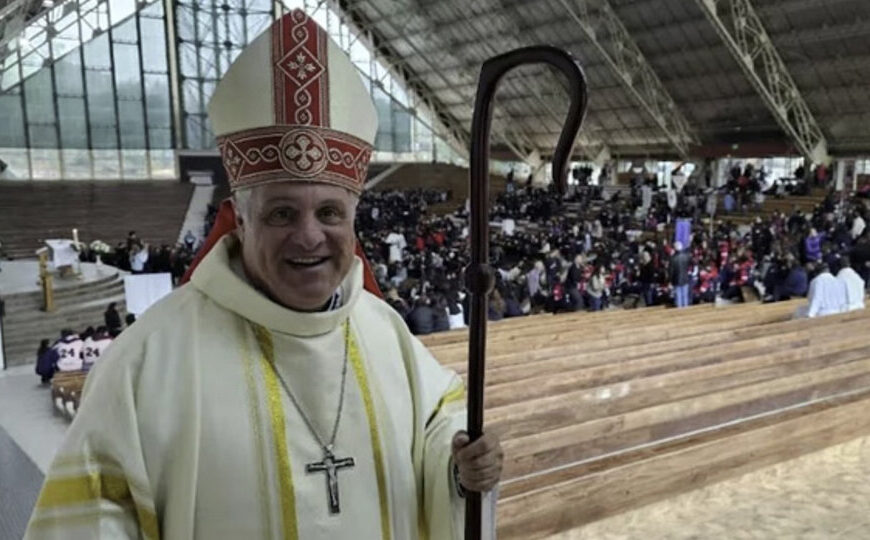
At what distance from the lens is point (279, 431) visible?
115cm

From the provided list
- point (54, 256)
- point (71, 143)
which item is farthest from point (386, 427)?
point (71, 143)

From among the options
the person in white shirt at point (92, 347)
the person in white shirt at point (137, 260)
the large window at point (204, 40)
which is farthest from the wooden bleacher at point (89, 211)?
the person in white shirt at point (92, 347)

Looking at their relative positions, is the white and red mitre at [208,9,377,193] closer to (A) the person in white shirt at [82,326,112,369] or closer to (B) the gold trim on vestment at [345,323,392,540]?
(B) the gold trim on vestment at [345,323,392,540]

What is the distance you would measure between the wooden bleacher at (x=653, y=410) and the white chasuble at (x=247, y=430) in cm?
119

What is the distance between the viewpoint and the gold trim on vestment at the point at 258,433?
43.9 inches

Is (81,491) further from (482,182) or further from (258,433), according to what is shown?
(482,182)

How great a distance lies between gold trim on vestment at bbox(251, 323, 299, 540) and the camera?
1.13 meters

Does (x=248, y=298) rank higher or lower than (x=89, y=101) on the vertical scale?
lower

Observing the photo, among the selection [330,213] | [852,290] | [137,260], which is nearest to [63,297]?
[137,260]

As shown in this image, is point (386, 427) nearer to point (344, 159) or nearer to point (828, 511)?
point (344, 159)

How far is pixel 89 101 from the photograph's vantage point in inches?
891

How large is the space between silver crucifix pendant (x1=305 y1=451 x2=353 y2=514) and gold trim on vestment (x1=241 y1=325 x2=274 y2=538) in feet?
0.24

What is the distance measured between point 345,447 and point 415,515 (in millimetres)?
199

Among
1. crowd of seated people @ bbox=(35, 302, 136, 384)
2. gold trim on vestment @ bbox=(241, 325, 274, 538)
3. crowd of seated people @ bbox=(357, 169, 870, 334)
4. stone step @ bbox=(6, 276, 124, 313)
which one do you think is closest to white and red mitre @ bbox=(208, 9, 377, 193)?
gold trim on vestment @ bbox=(241, 325, 274, 538)
